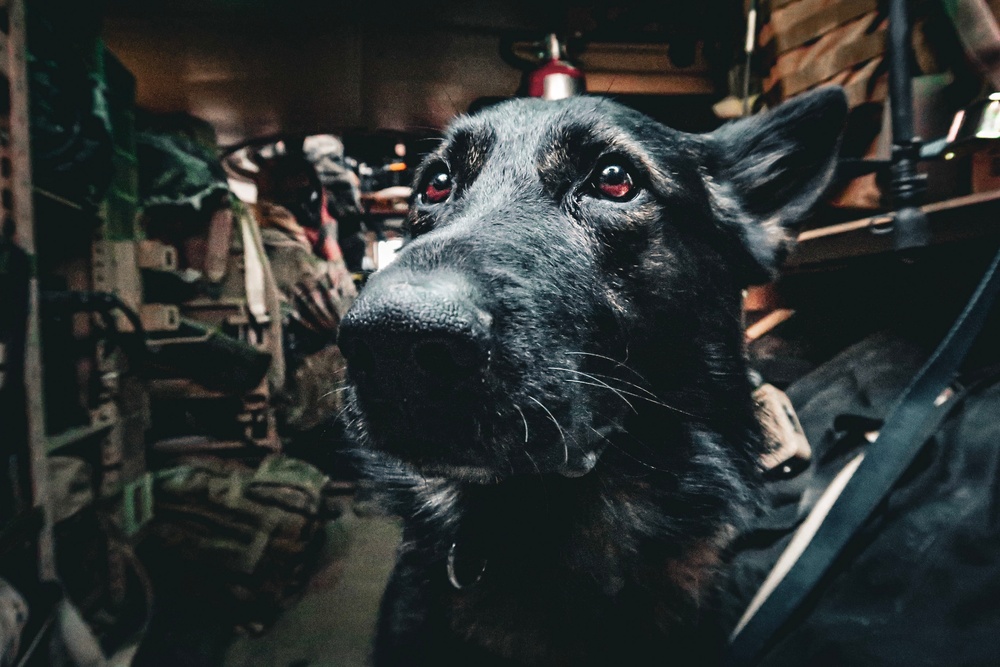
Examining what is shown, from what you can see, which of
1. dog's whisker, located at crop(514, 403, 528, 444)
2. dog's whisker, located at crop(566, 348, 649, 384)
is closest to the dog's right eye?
dog's whisker, located at crop(566, 348, 649, 384)

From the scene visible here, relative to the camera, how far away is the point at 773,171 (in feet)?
4.29

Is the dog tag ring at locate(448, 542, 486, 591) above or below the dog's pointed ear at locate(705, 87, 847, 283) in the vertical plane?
below

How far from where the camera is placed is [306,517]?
3230mm

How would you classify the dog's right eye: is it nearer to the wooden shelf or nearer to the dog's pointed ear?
the dog's pointed ear

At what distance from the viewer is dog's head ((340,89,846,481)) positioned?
693 millimetres

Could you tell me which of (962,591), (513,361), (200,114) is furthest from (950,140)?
(200,114)

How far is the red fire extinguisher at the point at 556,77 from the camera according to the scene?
77.3 inches

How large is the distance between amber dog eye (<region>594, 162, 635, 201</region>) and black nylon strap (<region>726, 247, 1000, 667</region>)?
2.68ft

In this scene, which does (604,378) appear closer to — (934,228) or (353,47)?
(934,228)

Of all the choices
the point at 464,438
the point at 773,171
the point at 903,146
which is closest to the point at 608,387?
the point at 464,438

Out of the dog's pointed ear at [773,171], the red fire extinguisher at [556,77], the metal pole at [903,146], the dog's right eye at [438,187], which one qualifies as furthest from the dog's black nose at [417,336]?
the red fire extinguisher at [556,77]

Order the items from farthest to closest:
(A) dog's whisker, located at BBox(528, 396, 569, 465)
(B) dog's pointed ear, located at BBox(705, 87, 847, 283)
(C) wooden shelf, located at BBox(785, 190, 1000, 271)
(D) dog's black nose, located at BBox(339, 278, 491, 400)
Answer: (C) wooden shelf, located at BBox(785, 190, 1000, 271)
(B) dog's pointed ear, located at BBox(705, 87, 847, 283)
(A) dog's whisker, located at BBox(528, 396, 569, 465)
(D) dog's black nose, located at BBox(339, 278, 491, 400)

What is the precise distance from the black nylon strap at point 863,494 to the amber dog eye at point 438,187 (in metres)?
1.25

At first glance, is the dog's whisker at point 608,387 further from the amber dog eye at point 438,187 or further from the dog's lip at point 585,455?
the amber dog eye at point 438,187
